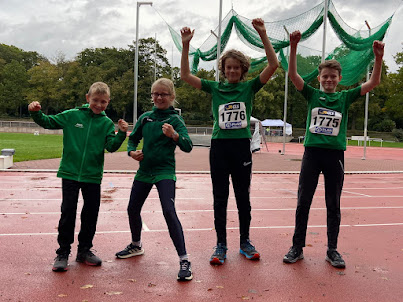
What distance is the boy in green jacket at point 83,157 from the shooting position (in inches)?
149

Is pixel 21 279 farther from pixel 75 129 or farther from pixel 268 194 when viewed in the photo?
pixel 268 194

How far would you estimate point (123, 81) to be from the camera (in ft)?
190

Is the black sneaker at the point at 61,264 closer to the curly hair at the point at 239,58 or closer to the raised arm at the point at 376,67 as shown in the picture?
the curly hair at the point at 239,58

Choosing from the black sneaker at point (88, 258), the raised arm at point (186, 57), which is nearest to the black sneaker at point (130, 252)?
the black sneaker at point (88, 258)

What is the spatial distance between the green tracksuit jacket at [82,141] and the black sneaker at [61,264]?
0.72 meters

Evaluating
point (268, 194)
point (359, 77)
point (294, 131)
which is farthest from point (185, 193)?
point (294, 131)

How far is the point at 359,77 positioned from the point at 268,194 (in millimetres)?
7136

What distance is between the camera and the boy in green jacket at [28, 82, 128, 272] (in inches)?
149

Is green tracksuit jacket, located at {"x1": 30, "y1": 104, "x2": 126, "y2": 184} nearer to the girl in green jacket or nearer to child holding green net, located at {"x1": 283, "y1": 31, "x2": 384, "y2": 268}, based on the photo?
the girl in green jacket

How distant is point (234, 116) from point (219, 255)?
1.36 m

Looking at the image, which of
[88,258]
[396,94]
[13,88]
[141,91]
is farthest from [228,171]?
[13,88]

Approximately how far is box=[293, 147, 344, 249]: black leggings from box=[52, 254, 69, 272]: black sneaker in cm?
224

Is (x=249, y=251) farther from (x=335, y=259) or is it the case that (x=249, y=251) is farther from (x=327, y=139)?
(x=327, y=139)

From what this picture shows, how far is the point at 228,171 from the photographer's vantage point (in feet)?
13.3
